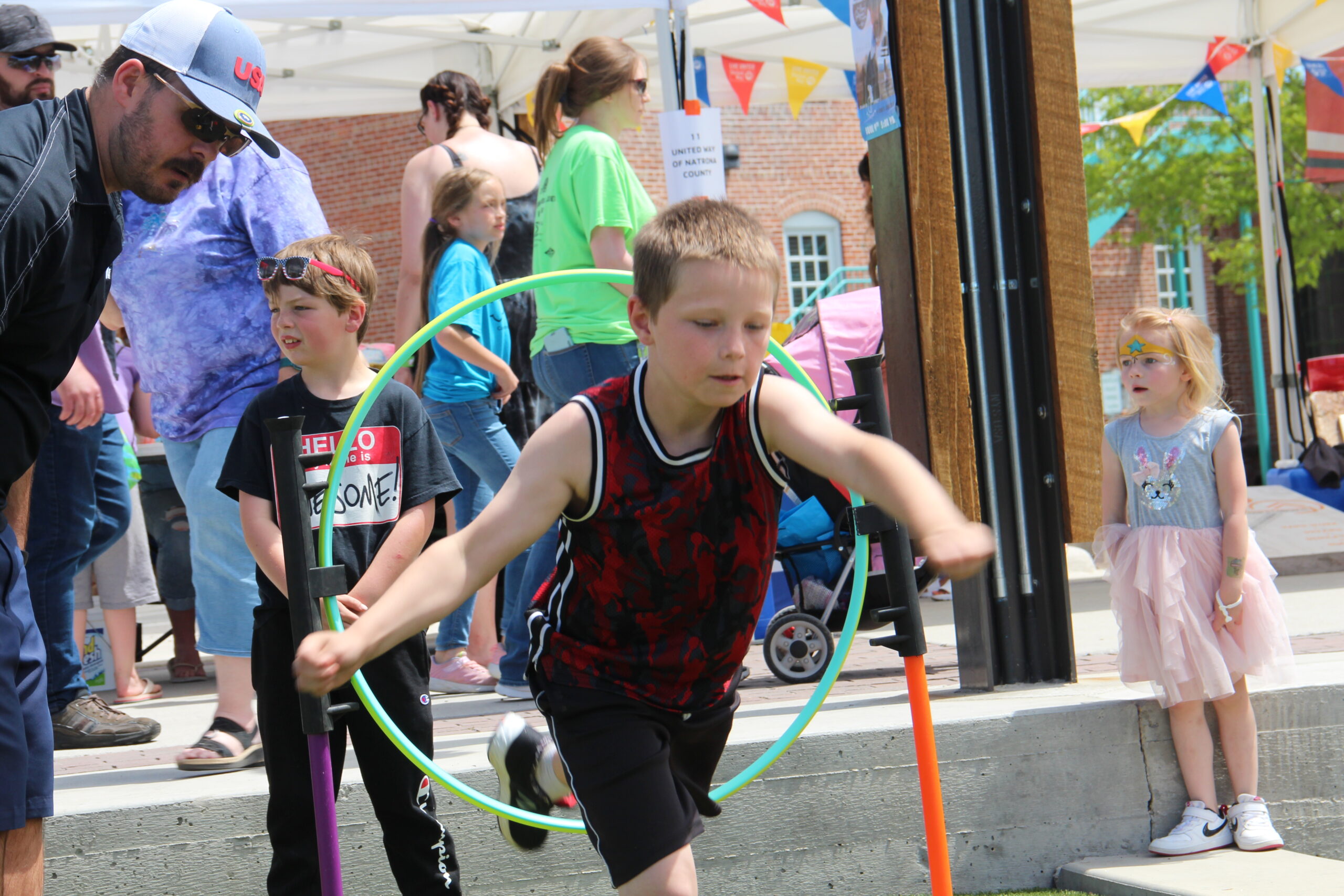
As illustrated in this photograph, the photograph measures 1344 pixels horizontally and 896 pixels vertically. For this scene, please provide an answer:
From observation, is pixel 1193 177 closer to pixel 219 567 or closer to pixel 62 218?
pixel 219 567

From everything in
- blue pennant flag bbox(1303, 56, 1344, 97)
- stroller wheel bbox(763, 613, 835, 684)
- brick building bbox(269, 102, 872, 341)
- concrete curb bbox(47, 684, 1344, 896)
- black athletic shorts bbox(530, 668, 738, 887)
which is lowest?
concrete curb bbox(47, 684, 1344, 896)

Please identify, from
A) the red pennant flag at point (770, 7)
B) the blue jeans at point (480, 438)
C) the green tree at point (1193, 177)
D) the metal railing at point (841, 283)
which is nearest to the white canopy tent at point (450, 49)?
the red pennant flag at point (770, 7)

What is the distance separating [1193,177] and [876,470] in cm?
2290

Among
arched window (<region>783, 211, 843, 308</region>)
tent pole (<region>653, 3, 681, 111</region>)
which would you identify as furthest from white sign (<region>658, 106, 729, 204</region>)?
arched window (<region>783, 211, 843, 308</region>)

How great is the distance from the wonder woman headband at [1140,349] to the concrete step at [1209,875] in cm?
158

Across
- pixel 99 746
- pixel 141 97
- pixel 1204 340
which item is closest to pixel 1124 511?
pixel 1204 340

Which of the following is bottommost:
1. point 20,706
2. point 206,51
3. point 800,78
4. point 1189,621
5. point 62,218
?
point 1189,621

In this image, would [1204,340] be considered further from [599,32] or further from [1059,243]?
[599,32]

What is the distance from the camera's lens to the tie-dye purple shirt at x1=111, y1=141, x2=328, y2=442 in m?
4.11

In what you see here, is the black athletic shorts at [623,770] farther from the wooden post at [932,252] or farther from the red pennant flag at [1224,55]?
the red pennant flag at [1224,55]

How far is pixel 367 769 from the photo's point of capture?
3316mm

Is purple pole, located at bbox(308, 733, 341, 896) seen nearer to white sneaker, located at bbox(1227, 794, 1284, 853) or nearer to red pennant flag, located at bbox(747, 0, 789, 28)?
white sneaker, located at bbox(1227, 794, 1284, 853)

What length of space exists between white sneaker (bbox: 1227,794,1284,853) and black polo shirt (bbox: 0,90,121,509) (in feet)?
11.7

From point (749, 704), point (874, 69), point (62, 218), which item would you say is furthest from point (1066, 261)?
point (62, 218)
